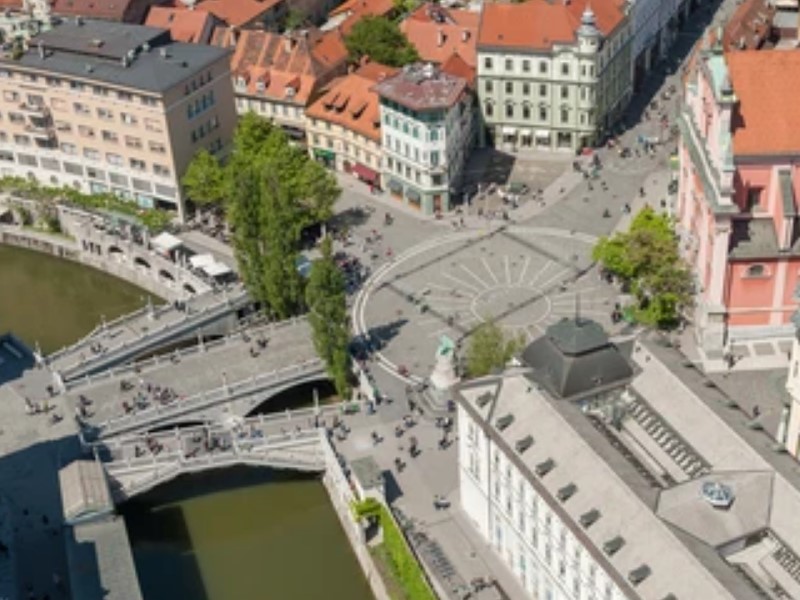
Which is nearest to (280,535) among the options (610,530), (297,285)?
(297,285)

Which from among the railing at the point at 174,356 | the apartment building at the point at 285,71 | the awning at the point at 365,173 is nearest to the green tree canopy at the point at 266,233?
the railing at the point at 174,356

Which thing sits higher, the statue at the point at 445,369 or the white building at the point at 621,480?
the white building at the point at 621,480

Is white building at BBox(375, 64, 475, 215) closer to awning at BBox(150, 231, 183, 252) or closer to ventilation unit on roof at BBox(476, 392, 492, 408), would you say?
awning at BBox(150, 231, 183, 252)

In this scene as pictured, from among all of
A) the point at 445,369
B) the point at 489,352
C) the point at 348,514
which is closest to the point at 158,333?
the point at 445,369

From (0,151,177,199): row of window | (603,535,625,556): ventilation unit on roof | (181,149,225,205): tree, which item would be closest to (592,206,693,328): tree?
(181,149,225,205): tree

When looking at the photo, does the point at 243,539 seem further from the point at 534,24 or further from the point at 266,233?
the point at 534,24

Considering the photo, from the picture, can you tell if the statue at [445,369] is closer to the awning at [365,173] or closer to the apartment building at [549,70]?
the awning at [365,173]

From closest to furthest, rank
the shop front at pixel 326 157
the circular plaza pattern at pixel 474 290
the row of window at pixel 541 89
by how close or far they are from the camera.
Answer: the circular plaza pattern at pixel 474 290 → the row of window at pixel 541 89 → the shop front at pixel 326 157
